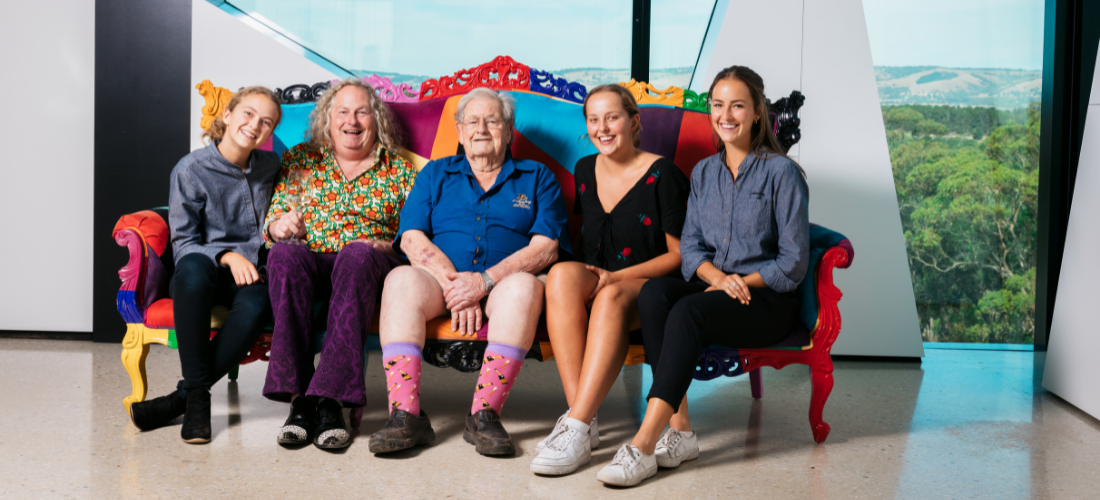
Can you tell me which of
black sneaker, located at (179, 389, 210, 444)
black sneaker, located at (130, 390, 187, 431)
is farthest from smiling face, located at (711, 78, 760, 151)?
black sneaker, located at (130, 390, 187, 431)

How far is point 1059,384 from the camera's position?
9.45ft

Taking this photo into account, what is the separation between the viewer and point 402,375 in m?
1.98

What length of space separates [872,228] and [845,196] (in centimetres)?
20

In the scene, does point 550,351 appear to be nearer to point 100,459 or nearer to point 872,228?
point 100,459

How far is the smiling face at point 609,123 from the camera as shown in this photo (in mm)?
2359

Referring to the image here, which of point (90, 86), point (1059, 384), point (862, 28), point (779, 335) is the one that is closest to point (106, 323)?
point (90, 86)

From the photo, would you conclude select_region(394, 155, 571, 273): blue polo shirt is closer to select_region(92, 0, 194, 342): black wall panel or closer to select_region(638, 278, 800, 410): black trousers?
select_region(638, 278, 800, 410): black trousers

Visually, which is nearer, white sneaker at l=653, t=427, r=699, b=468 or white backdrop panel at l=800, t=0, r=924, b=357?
white sneaker at l=653, t=427, r=699, b=468

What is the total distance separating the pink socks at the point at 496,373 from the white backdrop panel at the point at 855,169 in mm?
2062

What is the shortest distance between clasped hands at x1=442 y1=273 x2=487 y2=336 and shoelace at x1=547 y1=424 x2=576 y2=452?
15.3 inches

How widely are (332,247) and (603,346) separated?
0.99 m

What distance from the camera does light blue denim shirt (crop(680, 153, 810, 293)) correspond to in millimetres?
2121

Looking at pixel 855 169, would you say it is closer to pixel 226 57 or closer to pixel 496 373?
pixel 496 373

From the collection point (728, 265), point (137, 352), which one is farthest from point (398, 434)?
Result: point (728, 265)
